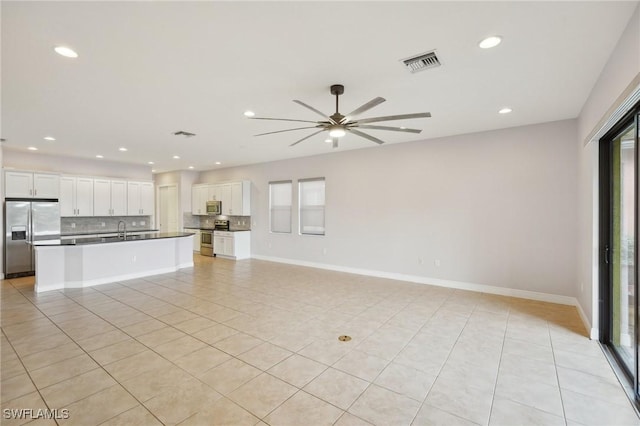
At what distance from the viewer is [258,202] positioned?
899cm

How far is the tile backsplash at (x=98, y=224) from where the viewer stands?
7.68 m

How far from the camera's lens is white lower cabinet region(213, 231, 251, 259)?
8.83 metres

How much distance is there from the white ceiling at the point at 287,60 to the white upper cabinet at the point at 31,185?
8.35 feet

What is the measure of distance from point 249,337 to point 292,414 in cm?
145

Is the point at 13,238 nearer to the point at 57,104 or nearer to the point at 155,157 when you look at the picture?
the point at 155,157

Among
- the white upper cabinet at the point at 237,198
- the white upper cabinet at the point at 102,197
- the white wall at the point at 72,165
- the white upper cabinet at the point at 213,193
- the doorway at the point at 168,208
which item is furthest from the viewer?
the doorway at the point at 168,208

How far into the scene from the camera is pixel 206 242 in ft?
31.8

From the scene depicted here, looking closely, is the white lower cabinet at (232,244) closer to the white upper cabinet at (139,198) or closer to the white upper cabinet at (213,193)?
the white upper cabinet at (213,193)

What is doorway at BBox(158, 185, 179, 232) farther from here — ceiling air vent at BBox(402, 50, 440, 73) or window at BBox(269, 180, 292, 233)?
ceiling air vent at BBox(402, 50, 440, 73)

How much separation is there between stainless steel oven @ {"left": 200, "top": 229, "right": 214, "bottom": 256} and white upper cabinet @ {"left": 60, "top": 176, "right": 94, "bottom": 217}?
9.97 ft

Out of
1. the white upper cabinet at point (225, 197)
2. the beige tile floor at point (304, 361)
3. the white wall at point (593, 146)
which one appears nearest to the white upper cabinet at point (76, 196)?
the beige tile floor at point (304, 361)

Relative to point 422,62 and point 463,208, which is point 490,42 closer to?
point 422,62

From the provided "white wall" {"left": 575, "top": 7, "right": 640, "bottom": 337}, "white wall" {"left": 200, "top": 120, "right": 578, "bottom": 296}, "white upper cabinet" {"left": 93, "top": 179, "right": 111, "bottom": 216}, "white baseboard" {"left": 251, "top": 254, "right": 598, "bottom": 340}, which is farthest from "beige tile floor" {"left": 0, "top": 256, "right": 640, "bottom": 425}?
"white upper cabinet" {"left": 93, "top": 179, "right": 111, "bottom": 216}

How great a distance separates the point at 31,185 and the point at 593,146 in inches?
410
